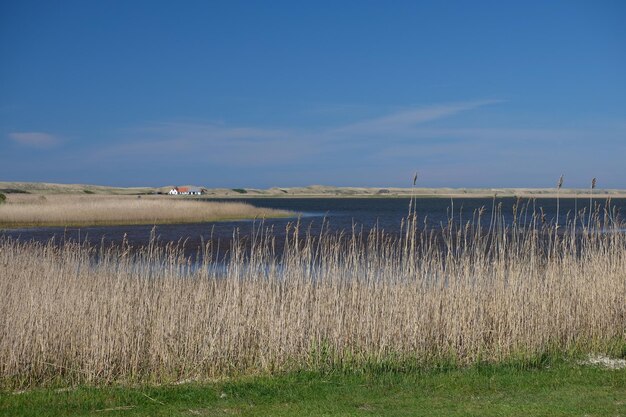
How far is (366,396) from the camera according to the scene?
7371 millimetres

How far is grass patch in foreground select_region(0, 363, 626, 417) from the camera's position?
22.3 ft

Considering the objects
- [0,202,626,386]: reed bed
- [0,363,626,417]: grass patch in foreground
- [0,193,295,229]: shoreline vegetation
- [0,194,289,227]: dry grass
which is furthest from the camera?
[0,194,289,227]: dry grass

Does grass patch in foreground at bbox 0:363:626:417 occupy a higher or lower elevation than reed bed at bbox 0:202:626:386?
lower

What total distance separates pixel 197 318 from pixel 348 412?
9.98ft

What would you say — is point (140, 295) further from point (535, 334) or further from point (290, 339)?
point (535, 334)

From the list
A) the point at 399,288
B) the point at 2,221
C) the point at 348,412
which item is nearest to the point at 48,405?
the point at 348,412

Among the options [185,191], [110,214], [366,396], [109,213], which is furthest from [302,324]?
[185,191]

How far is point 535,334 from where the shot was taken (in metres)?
9.34

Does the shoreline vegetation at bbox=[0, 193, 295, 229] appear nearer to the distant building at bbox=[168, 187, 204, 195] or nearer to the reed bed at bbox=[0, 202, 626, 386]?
the reed bed at bbox=[0, 202, 626, 386]

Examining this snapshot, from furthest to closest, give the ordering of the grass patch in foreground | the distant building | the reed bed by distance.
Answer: the distant building
the reed bed
the grass patch in foreground

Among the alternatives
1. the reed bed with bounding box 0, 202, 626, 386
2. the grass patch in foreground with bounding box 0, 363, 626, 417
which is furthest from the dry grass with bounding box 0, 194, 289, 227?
the grass patch in foreground with bounding box 0, 363, 626, 417

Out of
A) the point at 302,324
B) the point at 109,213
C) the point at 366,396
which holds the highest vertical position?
the point at 302,324

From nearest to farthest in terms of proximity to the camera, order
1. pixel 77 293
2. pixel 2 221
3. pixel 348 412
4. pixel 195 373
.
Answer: pixel 348 412
pixel 195 373
pixel 77 293
pixel 2 221

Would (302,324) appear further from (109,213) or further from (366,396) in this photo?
(109,213)
